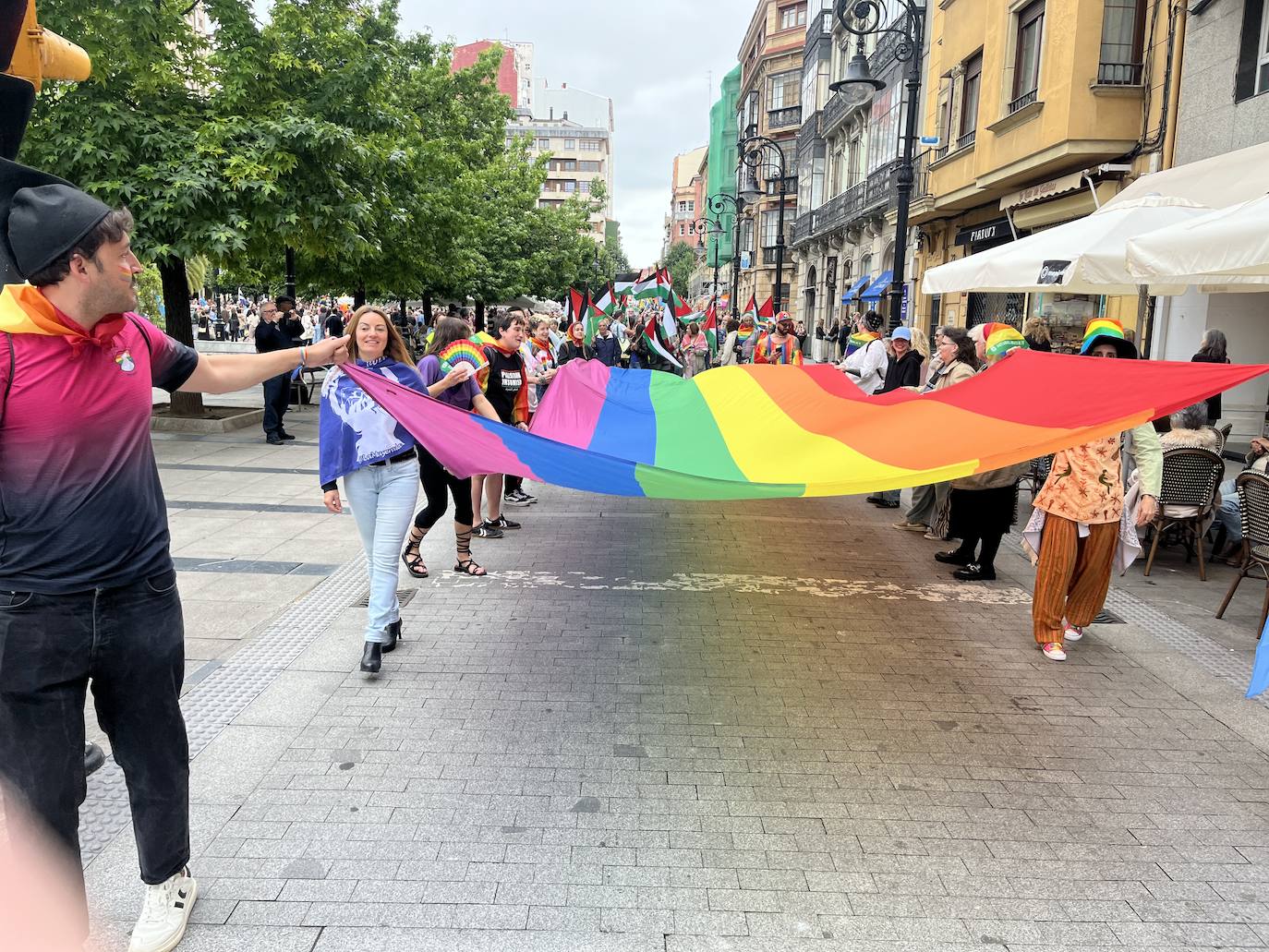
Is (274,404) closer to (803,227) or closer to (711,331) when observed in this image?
(711,331)

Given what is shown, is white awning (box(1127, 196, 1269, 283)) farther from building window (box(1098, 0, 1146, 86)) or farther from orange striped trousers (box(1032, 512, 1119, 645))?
building window (box(1098, 0, 1146, 86))

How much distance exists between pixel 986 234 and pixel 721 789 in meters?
17.3

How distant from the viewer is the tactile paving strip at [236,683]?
3441 mm

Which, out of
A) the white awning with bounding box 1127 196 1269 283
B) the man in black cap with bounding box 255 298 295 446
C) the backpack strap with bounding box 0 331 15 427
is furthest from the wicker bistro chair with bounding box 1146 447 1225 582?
the man in black cap with bounding box 255 298 295 446

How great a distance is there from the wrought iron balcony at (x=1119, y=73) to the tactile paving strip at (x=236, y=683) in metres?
13.4

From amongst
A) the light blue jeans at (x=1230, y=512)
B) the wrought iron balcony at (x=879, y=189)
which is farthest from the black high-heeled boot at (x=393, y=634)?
the wrought iron balcony at (x=879, y=189)

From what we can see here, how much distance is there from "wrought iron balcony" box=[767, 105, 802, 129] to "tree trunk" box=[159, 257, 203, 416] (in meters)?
45.6

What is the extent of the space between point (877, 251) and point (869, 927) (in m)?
29.2

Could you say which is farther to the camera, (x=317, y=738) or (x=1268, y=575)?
(x=1268, y=575)

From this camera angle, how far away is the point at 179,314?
13953 millimetres

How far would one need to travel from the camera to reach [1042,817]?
359 centimetres

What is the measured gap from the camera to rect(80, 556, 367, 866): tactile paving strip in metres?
3.44

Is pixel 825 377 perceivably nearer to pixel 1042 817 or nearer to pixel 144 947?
pixel 1042 817

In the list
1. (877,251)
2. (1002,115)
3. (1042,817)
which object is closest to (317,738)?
(1042,817)
